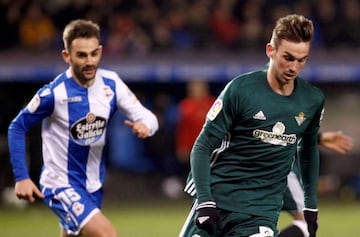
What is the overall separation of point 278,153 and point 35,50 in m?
11.3

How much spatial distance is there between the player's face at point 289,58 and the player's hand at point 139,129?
1.58 m

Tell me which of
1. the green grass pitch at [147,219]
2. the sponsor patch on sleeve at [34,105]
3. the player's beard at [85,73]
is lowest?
the green grass pitch at [147,219]

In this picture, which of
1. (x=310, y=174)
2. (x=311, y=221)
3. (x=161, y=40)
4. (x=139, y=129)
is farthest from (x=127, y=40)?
(x=311, y=221)

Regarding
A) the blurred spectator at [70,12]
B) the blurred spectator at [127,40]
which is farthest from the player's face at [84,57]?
the blurred spectator at [70,12]

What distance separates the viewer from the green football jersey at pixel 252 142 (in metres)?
5.89

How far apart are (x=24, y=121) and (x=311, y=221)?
240 cm

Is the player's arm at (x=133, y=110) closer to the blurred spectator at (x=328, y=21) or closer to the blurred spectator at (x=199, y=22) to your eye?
the blurred spectator at (x=199, y=22)

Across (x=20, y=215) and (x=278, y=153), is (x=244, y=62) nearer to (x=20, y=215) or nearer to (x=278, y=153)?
(x=20, y=215)

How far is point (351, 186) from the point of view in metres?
16.6

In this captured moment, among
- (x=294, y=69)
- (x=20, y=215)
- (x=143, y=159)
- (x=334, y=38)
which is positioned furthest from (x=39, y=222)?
(x=294, y=69)

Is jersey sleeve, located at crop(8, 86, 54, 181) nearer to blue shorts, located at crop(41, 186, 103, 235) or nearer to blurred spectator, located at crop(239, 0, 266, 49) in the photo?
blue shorts, located at crop(41, 186, 103, 235)

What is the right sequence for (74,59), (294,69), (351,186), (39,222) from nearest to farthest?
(294,69), (74,59), (39,222), (351,186)

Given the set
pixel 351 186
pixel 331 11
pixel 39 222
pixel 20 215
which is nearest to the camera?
pixel 39 222

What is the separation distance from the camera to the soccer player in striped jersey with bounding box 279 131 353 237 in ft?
25.9
